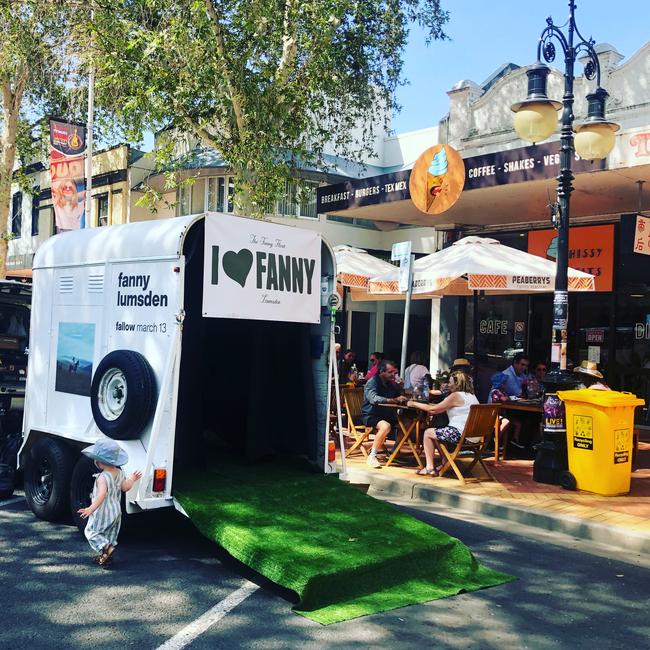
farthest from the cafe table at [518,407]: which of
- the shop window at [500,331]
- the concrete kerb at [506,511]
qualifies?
the shop window at [500,331]

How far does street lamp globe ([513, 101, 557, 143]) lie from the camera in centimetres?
804

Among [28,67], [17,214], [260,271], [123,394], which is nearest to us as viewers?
[123,394]

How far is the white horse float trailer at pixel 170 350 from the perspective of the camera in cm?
542

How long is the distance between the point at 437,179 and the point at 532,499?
6.07 m

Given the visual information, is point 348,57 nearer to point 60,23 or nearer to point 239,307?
point 60,23

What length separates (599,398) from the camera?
7.57 m

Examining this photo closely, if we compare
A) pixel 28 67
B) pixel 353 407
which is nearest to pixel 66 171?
pixel 28 67

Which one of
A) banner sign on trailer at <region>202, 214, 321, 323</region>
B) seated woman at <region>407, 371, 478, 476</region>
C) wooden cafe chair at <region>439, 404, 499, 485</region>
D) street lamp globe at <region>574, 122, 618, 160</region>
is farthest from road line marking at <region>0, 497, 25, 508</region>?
street lamp globe at <region>574, 122, 618, 160</region>

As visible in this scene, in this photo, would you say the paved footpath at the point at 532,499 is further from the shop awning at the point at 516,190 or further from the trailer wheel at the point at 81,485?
the shop awning at the point at 516,190

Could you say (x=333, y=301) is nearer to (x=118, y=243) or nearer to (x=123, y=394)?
(x=118, y=243)

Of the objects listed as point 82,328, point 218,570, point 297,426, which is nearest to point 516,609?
point 218,570

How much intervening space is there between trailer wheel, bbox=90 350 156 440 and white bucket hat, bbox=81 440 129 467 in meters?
0.22

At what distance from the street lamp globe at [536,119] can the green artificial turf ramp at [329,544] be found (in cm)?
455

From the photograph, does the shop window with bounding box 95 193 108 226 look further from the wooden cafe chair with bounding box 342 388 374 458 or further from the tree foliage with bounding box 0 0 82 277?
the wooden cafe chair with bounding box 342 388 374 458
